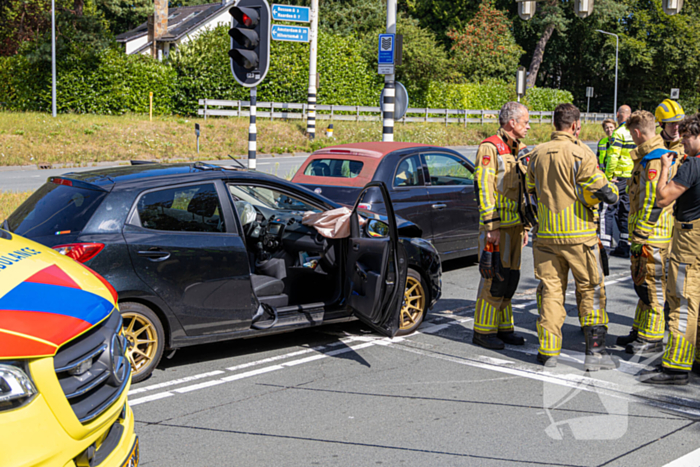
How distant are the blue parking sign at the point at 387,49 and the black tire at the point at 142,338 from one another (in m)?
9.49

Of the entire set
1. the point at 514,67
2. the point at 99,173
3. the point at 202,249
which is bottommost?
the point at 202,249

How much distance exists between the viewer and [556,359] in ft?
18.5

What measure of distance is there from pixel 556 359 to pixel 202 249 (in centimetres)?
293

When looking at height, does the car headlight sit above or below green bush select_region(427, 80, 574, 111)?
below

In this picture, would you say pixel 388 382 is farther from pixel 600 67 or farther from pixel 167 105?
pixel 600 67

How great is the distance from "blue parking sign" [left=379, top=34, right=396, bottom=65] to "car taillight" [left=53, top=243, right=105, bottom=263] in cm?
965

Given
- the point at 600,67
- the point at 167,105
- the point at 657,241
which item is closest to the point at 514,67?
the point at 600,67

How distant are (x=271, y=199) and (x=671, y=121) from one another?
4.07 metres

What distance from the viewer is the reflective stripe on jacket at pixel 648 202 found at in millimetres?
5785

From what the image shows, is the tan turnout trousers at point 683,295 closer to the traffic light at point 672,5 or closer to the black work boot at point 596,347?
the black work boot at point 596,347

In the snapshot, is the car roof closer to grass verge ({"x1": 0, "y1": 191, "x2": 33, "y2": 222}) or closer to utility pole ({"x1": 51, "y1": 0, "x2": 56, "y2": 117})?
grass verge ({"x1": 0, "y1": 191, "x2": 33, "y2": 222})

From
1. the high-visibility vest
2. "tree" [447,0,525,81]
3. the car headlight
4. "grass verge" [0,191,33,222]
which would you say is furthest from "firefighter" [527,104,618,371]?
"tree" [447,0,525,81]

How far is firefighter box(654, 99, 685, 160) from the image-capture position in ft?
19.4

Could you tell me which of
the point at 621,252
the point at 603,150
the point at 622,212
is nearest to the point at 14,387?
the point at 622,212
